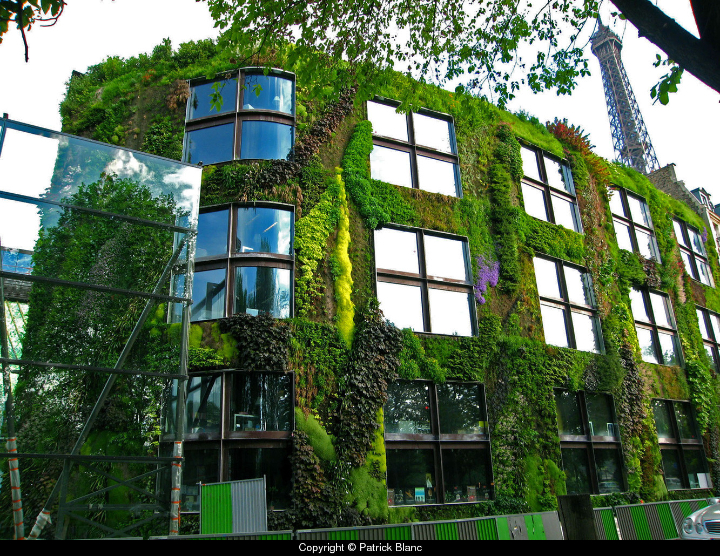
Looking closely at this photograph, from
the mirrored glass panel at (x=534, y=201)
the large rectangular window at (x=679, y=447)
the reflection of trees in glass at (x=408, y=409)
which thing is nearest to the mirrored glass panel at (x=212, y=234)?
the reflection of trees in glass at (x=408, y=409)

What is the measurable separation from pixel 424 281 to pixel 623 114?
8099 centimetres

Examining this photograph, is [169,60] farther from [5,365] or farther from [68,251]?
[5,365]

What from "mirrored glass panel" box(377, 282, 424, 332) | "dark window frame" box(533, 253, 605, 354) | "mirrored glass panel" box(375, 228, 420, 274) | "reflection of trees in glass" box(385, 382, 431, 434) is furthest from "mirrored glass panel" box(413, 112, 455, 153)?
"reflection of trees in glass" box(385, 382, 431, 434)

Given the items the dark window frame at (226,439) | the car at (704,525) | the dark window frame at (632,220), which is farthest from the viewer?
the dark window frame at (632,220)

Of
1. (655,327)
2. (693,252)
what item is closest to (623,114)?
(693,252)

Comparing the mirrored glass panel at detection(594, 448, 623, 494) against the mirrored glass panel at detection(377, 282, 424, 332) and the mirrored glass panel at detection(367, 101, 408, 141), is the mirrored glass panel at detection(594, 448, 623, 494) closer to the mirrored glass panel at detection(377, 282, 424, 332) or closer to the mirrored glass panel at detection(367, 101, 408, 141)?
the mirrored glass panel at detection(377, 282, 424, 332)

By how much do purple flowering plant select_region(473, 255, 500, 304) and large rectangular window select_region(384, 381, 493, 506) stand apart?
2.87 meters

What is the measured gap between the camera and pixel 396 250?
15789 mm

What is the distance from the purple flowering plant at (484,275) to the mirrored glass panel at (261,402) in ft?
21.3

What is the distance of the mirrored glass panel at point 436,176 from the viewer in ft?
56.7

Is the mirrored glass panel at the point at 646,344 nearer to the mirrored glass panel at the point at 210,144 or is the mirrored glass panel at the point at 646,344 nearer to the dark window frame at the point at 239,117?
the dark window frame at the point at 239,117

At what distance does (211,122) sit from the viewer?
15.8m

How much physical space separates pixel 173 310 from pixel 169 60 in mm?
8727

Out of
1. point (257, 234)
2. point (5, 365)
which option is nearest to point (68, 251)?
point (5, 365)
